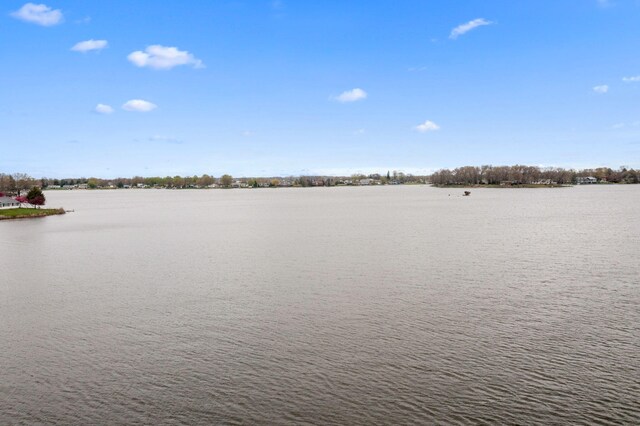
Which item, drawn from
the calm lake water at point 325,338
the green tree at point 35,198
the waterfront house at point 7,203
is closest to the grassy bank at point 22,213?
the green tree at point 35,198

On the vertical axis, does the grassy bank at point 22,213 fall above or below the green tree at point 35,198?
below

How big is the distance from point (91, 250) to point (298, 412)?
48.0m

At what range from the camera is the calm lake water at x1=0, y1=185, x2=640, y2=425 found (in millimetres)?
17922

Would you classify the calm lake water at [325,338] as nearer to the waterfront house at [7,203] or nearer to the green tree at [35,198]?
the green tree at [35,198]

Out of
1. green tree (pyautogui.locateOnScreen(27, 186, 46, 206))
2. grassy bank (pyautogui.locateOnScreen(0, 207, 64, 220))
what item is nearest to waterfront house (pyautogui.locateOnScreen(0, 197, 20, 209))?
green tree (pyautogui.locateOnScreen(27, 186, 46, 206))

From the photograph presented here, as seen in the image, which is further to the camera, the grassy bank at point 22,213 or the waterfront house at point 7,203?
the waterfront house at point 7,203

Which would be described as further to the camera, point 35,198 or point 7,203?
point 7,203

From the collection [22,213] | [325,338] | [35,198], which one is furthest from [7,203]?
[325,338]

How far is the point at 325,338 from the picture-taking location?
24.8 metres

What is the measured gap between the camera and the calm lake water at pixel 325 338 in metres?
17.9

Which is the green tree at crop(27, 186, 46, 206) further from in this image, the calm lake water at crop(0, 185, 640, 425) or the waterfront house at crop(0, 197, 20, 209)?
the calm lake water at crop(0, 185, 640, 425)

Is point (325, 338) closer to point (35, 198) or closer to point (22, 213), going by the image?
point (22, 213)

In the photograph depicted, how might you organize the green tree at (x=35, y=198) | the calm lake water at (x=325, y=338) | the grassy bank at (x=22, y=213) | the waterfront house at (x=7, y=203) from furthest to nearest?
the green tree at (x=35, y=198)
the waterfront house at (x=7, y=203)
the grassy bank at (x=22, y=213)
the calm lake water at (x=325, y=338)

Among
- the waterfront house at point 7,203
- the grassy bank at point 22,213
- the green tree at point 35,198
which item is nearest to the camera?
the grassy bank at point 22,213
